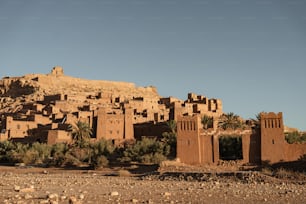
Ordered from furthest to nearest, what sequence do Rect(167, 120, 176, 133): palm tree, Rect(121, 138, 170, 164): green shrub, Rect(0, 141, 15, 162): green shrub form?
Rect(167, 120, 176, 133): palm tree
Rect(0, 141, 15, 162): green shrub
Rect(121, 138, 170, 164): green shrub

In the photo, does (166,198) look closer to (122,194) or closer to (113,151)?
(122,194)

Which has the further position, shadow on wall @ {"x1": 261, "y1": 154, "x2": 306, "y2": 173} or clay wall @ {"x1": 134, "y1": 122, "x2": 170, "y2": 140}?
clay wall @ {"x1": 134, "y1": 122, "x2": 170, "y2": 140}

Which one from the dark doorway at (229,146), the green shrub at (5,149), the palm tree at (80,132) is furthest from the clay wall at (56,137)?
the dark doorway at (229,146)

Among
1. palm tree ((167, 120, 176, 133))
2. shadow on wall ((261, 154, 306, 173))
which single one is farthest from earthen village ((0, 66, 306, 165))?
palm tree ((167, 120, 176, 133))

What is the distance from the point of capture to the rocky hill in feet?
205

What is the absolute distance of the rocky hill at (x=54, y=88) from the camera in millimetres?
62469

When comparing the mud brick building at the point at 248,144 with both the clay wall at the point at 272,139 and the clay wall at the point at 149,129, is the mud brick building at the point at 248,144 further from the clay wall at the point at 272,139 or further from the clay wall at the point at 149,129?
the clay wall at the point at 149,129

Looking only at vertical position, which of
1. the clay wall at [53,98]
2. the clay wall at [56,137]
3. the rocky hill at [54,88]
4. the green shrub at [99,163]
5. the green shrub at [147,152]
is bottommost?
the green shrub at [99,163]

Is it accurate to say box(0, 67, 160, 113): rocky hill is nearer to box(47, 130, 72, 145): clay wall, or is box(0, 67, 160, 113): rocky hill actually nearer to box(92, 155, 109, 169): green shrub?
box(47, 130, 72, 145): clay wall

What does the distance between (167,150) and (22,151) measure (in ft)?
38.0

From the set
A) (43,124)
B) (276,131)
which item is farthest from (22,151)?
(276,131)

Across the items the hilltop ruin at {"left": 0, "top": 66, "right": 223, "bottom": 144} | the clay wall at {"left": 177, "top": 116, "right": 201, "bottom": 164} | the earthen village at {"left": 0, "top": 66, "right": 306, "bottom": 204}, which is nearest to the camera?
the earthen village at {"left": 0, "top": 66, "right": 306, "bottom": 204}

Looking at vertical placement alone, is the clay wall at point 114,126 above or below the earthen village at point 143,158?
above

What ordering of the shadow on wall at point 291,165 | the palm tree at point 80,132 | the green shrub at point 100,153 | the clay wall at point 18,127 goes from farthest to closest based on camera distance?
the clay wall at point 18,127, the palm tree at point 80,132, the green shrub at point 100,153, the shadow on wall at point 291,165
